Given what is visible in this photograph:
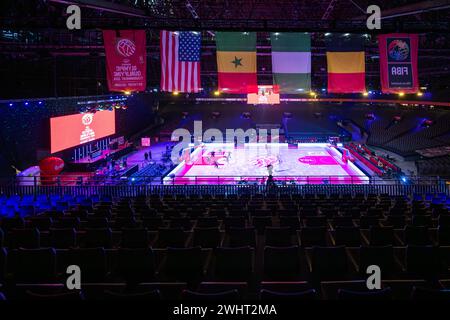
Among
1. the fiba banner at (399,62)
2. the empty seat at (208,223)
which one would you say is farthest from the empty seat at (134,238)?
the fiba banner at (399,62)

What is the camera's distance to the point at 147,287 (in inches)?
189

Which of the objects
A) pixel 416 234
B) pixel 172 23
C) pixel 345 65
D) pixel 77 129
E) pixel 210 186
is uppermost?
pixel 172 23

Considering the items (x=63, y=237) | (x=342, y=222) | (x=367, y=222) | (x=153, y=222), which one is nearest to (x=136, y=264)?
(x=63, y=237)

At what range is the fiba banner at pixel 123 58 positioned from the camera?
450 inches

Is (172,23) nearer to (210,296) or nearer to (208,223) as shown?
(208,223)

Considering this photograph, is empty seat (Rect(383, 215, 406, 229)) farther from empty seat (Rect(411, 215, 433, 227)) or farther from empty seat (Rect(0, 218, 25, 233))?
empty seat (Rect(0, 218, 25, 233))

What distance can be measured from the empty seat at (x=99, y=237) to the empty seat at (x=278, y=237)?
291cm

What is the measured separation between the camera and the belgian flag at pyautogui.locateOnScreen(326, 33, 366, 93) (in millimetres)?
12023

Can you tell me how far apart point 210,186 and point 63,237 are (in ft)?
28.2

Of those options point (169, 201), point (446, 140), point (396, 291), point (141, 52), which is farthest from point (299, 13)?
point (446, 140)

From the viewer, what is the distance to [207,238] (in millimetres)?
6863

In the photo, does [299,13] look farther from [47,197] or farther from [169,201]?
[47,197]

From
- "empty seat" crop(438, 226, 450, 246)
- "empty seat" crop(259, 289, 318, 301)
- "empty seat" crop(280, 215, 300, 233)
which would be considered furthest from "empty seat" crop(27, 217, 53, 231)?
"empty seat" crop(438, 226, 450, 246)

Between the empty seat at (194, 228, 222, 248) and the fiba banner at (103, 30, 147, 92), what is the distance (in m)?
6.37
